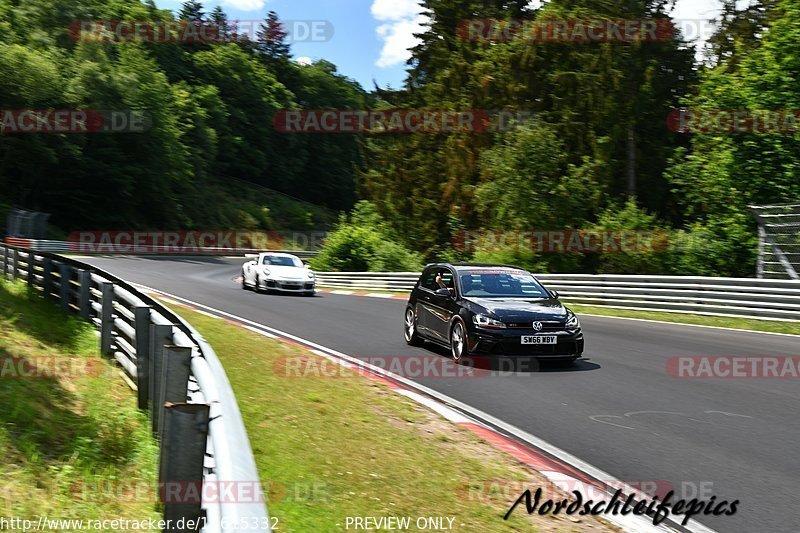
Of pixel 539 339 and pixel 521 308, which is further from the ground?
pixel 521 308

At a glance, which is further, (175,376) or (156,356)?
(156,356)

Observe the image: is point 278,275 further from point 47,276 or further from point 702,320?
point 702,320

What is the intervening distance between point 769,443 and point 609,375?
3.75m

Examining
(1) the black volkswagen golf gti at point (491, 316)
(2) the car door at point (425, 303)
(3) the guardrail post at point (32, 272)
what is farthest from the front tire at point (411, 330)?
(3) the guardrail post at point (32, 272)

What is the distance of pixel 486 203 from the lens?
108ft

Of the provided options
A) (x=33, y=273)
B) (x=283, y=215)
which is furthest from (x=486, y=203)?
(x=283, y=215)

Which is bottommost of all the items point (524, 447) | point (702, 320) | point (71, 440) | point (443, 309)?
point (71, 440)

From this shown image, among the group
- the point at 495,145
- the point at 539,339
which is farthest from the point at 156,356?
the point at 495,145

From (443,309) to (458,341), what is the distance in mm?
838

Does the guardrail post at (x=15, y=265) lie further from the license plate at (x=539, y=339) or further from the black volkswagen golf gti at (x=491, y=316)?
the license plate at (x=539, y=339)

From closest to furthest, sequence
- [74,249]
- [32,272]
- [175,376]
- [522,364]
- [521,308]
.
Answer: [175,376] → [521,308] → [522,364] → [32,272] → [74,249]

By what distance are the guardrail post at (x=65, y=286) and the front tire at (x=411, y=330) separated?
6035mm

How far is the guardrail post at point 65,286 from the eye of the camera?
14.4 metres

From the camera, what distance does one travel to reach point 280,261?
2775 centimetres
